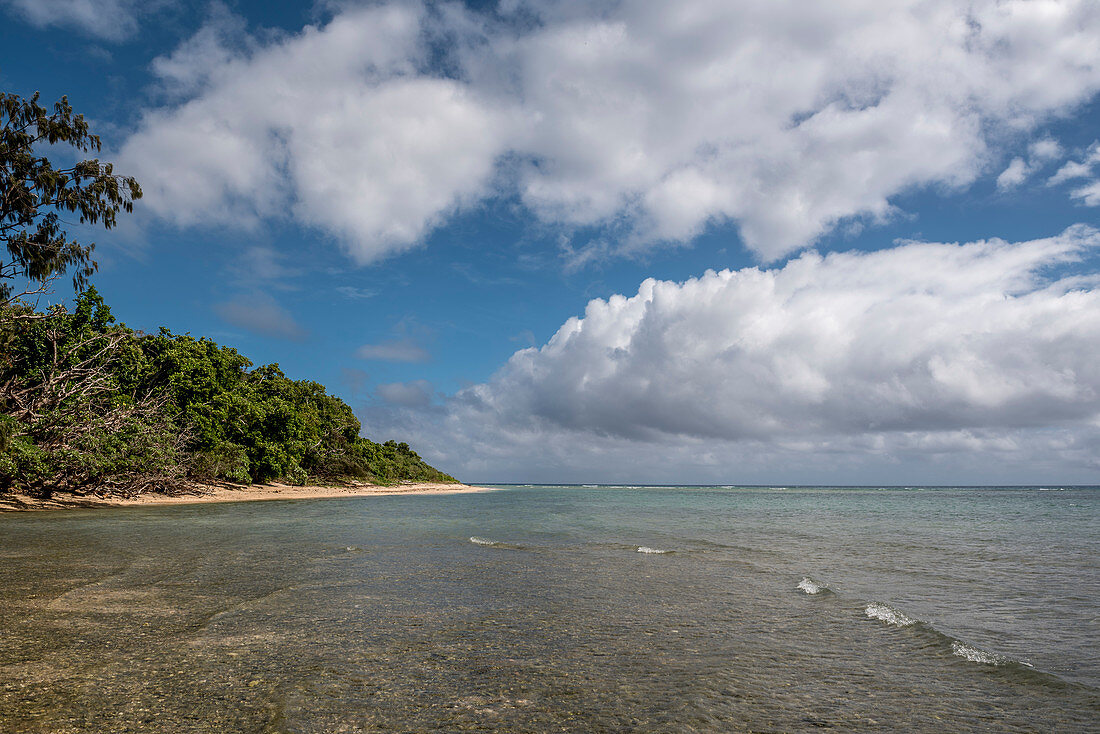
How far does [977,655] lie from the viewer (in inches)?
267

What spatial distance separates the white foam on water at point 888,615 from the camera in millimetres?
8328

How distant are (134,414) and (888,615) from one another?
111ft

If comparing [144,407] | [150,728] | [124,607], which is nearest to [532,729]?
[150,728]

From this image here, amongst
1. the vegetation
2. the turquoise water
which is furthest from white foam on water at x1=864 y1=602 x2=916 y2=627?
the vegetation

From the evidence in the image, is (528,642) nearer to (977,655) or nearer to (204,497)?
(977,655)

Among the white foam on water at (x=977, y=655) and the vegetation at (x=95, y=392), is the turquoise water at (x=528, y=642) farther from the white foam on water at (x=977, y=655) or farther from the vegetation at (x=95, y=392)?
the vegetation at (x=95, y=392)

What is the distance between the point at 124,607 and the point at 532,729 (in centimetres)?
651

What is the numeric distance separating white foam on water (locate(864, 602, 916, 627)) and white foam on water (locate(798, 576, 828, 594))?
124 cm

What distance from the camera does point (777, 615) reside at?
862cm

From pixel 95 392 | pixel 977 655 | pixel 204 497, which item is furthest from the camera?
pixel 204 497

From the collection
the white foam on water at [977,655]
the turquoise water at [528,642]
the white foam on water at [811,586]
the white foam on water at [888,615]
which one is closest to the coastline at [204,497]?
the turquoise water at [528,642]

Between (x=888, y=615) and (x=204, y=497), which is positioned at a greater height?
(x=888, y=615)

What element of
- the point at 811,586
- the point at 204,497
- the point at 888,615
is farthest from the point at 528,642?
the point at 204,497

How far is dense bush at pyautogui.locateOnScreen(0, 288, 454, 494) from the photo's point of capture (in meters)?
24.5
